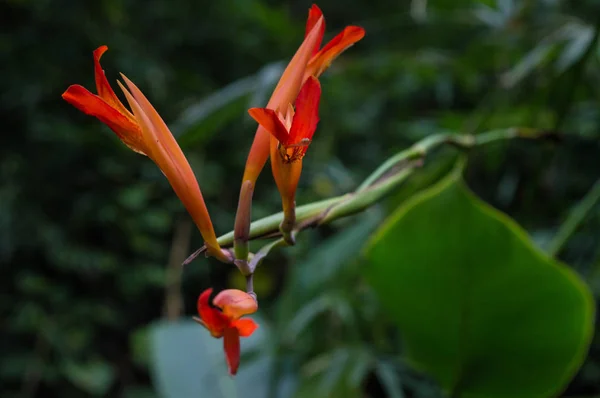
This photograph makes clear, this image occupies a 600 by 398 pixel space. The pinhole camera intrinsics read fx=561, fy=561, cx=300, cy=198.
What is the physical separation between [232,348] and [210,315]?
0.05 feet

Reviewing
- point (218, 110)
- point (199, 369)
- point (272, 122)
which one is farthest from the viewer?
point (199, 369)

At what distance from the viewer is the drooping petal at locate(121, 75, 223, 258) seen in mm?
176

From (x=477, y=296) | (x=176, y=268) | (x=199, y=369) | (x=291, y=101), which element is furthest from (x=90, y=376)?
(x=291, y=101)

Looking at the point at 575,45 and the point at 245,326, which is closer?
the point at 245,326

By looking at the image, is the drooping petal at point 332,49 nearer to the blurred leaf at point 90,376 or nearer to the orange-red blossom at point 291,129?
the orange-red blossom at point 291,129

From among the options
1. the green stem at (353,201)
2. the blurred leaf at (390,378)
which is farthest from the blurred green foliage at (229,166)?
the green stem at (353,201)

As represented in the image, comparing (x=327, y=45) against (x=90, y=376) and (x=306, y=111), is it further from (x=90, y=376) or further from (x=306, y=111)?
(x=90, y=376)

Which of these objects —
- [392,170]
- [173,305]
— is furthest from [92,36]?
[392,170]

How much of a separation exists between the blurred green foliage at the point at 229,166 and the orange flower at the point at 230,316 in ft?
0.92

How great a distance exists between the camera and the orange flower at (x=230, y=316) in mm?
163

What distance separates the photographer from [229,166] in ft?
3.80

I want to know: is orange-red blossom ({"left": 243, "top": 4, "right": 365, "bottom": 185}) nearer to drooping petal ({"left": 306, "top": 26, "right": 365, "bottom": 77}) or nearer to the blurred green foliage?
drooping petal ({"left": 306, "top": 26, "right": 365, "bottom": 77})

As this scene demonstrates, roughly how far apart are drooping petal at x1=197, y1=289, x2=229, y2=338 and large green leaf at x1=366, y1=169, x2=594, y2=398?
0.60ft

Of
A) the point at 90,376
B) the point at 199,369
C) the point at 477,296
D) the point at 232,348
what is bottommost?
the point at 90,376
